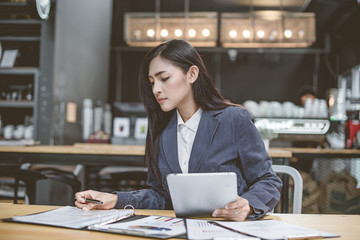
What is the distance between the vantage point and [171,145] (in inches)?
60.8

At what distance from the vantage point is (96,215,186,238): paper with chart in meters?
0.91

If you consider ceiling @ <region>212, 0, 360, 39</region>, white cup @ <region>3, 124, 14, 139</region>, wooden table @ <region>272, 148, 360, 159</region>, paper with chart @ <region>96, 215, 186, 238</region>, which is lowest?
white cup @ <region>3, 124, 14, 139</region>

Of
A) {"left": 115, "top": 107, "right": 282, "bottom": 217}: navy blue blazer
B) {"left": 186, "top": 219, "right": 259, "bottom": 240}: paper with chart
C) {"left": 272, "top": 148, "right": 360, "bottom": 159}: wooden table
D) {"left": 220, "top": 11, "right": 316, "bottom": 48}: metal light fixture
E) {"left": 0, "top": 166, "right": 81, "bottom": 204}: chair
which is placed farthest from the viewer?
{"left": 220, "top": 11, "right": 316, "bottom": 48}: metal light fixture

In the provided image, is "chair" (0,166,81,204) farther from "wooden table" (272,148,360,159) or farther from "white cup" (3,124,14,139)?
"white cup" (3,124,14,139)

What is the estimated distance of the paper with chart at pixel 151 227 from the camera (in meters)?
0.91

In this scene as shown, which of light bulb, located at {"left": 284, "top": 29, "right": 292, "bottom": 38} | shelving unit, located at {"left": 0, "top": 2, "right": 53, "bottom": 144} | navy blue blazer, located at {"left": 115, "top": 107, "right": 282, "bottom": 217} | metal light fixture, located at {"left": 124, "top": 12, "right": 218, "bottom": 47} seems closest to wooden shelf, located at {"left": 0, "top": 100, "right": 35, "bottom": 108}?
shelving unit, located at {"left": 0, "top": 2, "right": 53, "bottom": 144}

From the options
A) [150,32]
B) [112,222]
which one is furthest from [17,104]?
[112,222]

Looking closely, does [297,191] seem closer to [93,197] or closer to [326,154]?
[93,197]

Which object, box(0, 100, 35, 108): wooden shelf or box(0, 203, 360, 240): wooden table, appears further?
box(0, 100, 35, 108): wooden shelf

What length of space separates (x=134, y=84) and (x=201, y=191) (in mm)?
5991

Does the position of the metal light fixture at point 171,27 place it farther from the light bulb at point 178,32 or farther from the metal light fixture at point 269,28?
the metal light fixture at point 269,28

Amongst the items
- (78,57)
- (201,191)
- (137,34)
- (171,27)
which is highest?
(171,27)

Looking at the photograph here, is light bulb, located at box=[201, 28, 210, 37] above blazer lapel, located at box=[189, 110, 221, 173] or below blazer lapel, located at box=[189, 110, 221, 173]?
above

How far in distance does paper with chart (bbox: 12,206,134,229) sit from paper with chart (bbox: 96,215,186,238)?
75mm
